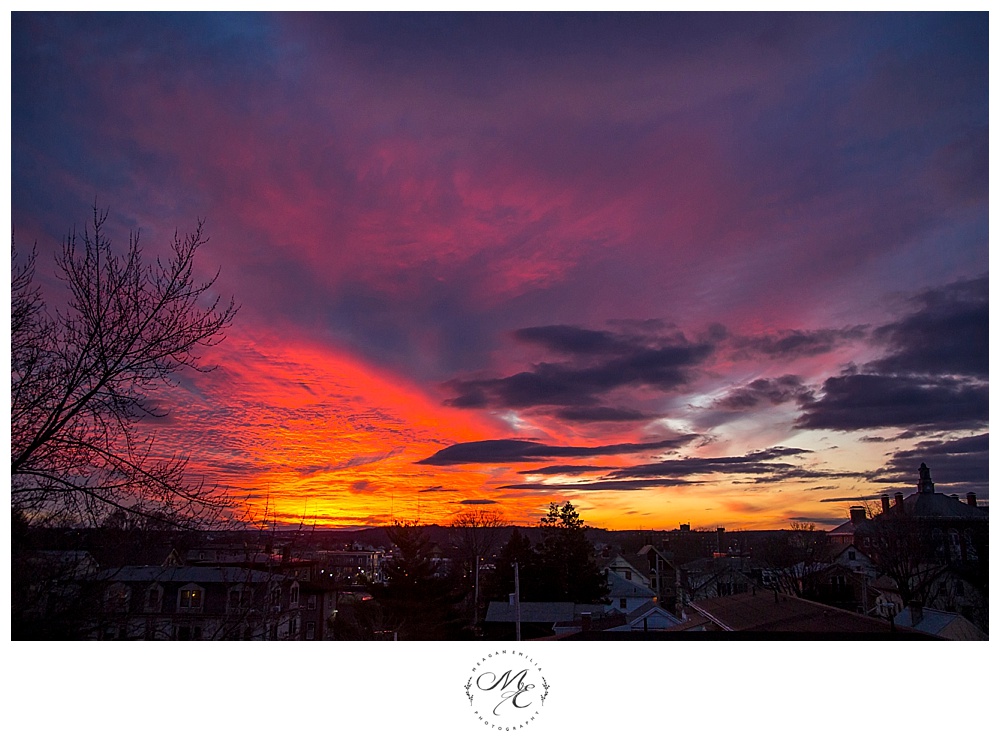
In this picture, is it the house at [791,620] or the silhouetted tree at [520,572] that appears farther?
the silhouetted tree at [520,572]

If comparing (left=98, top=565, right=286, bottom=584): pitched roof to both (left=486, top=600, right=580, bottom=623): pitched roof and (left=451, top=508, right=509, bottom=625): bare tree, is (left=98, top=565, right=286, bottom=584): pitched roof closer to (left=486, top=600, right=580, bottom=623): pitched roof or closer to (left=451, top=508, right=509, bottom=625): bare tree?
(left=451, top=508, right=509, bottom=625): bare tree

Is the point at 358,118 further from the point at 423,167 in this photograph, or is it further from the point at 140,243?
the point at 140,243

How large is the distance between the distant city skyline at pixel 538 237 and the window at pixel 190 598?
49 centimetres

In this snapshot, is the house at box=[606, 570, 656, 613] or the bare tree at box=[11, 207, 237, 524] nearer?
the bare tree at box=[11, 207, 237, 524]

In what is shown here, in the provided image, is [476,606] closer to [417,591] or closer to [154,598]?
[417,591]

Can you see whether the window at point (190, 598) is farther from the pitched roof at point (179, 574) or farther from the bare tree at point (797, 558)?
the bare tree at point (797, 558)

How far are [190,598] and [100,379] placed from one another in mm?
1187

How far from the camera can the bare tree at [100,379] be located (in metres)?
2.97

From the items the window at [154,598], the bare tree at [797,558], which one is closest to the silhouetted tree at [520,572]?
the bare tree at [797,558]

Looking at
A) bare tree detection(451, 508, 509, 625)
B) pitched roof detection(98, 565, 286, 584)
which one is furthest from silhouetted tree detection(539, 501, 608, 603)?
pitched roof detection(98, 565, 286, 584)

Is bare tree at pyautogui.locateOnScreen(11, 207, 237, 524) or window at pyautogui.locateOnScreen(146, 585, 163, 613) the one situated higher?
bare tree at pyautogui.locateOnScreen(11, 207, 237, 524)

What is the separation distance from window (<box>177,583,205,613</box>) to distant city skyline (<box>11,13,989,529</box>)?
1.59 ft

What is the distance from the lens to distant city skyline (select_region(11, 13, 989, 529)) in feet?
11.4

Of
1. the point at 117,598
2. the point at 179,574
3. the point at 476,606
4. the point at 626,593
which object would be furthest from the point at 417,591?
the point at 626,593
